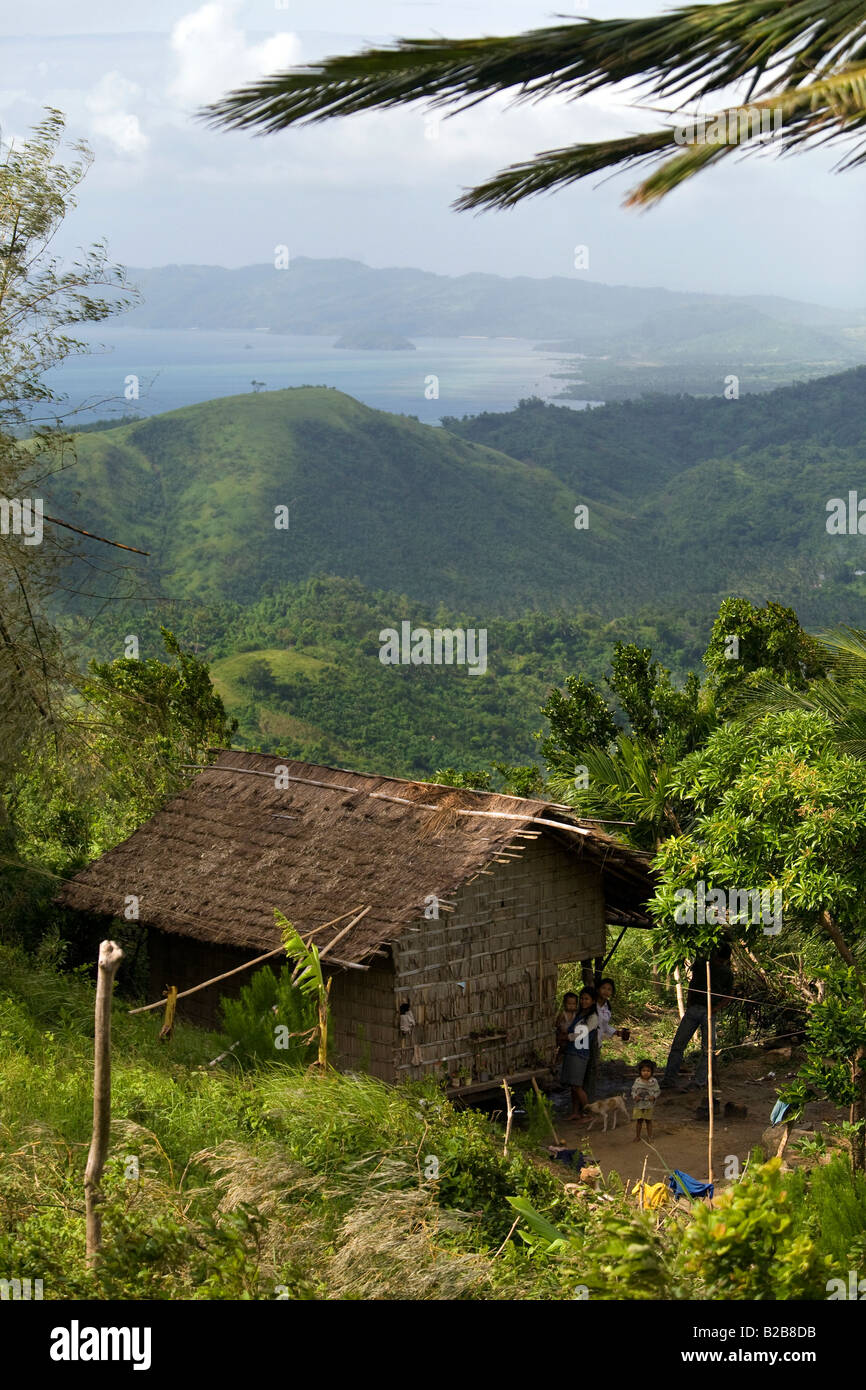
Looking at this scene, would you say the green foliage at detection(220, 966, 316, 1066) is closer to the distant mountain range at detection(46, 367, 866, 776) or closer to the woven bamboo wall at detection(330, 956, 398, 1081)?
the woven bamboo wall at detection(330, 956, 398, 1081)

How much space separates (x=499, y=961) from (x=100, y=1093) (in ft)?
23.7

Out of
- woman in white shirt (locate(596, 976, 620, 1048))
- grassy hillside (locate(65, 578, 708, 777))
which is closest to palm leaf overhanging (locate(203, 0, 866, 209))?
woman in white shirt (locate(596, 976, 620, 1048))

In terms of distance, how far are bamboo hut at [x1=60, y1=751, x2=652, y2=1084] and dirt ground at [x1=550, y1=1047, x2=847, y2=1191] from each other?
40.5 inches

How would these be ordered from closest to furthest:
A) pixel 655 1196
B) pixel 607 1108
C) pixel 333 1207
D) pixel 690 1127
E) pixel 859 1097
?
pixel 333 1207, pixel 655 1196, pixel 859 1097, pixel 607 1108, pixel 690 1127

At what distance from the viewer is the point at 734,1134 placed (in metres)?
11.7

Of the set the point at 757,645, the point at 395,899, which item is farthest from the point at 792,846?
the point at 757,645

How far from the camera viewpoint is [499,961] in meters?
12.2

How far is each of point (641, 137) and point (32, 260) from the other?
948cm

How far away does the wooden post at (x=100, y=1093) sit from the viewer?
16.8 ft

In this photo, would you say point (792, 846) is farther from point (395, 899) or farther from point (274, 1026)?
point (395, 899)

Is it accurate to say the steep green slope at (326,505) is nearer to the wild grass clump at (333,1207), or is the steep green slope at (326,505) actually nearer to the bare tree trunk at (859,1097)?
the wild grass clump at (333,1207)

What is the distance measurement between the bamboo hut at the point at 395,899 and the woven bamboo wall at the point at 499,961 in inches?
0.6
